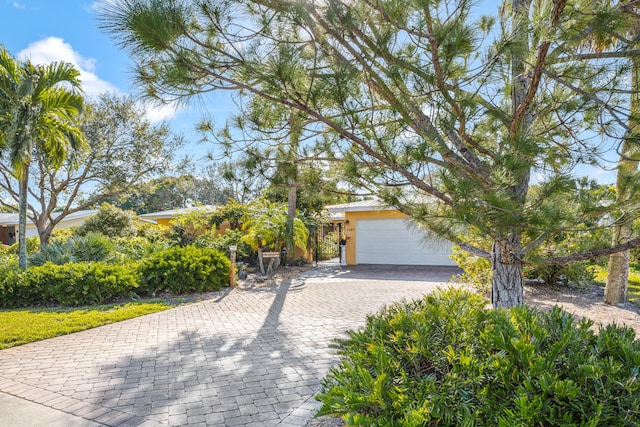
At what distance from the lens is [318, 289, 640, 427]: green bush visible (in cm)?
196

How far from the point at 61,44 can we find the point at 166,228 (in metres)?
7.71

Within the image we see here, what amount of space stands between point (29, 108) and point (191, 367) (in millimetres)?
9296

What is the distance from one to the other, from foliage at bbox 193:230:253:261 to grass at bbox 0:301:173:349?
172 inches

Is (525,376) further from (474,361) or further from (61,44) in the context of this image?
(61,44)

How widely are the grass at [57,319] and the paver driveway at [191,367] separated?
305 mm

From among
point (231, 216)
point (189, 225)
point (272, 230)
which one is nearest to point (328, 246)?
point (231, 216)

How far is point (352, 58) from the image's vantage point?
3611mm

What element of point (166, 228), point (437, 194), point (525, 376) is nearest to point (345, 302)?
point (437, 194)

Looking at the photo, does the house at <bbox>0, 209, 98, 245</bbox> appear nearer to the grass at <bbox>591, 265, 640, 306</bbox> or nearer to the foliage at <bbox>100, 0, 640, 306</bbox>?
the foliage at <bbox>100, 0, 640, 306</bbox>

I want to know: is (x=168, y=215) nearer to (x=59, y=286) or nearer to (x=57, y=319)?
(x=59, y=286)

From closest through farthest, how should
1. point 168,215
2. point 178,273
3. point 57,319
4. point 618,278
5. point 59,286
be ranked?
1. point 57,319
2. point 618,278
3. point 59,286
4. point 178,273
5. point 168,215

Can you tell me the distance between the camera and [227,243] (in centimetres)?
1295

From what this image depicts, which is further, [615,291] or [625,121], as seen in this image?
[615,291]

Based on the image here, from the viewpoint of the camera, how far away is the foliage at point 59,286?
812cm
